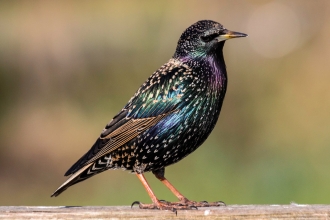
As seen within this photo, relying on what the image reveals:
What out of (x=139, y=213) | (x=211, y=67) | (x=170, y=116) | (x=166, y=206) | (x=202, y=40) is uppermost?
(x=202, y=40)

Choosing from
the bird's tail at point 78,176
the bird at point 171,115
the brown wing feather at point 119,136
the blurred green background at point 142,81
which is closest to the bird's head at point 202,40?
the bird at point 171,115

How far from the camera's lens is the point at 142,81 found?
777 cm

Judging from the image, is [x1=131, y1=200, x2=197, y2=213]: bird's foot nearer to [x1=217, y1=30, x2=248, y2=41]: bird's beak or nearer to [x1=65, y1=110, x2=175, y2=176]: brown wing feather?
[x1=65, y1=110, x2=175, y2=176]: brown wing feather

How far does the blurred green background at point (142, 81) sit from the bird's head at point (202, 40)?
1679mm

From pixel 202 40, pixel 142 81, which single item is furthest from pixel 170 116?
pixel 142 81

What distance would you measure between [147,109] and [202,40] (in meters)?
0.45

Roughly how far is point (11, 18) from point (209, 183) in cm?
426

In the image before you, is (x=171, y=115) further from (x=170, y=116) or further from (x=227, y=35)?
(x=227, y=35)

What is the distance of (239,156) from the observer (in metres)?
6.75

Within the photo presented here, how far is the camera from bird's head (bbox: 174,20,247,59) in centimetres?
414

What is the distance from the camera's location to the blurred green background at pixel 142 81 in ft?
20.8

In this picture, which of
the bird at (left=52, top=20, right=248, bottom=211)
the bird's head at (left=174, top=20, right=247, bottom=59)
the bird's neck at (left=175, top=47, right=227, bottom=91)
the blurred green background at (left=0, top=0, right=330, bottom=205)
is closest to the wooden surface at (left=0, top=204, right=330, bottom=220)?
the bird at (left=52, top=20, right=248, bottom=211)

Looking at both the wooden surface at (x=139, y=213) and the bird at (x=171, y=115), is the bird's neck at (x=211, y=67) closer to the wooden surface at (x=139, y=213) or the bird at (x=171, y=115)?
the bird at (x=171, y=115)

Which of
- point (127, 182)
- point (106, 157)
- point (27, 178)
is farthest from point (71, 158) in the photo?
point (106, 157)
